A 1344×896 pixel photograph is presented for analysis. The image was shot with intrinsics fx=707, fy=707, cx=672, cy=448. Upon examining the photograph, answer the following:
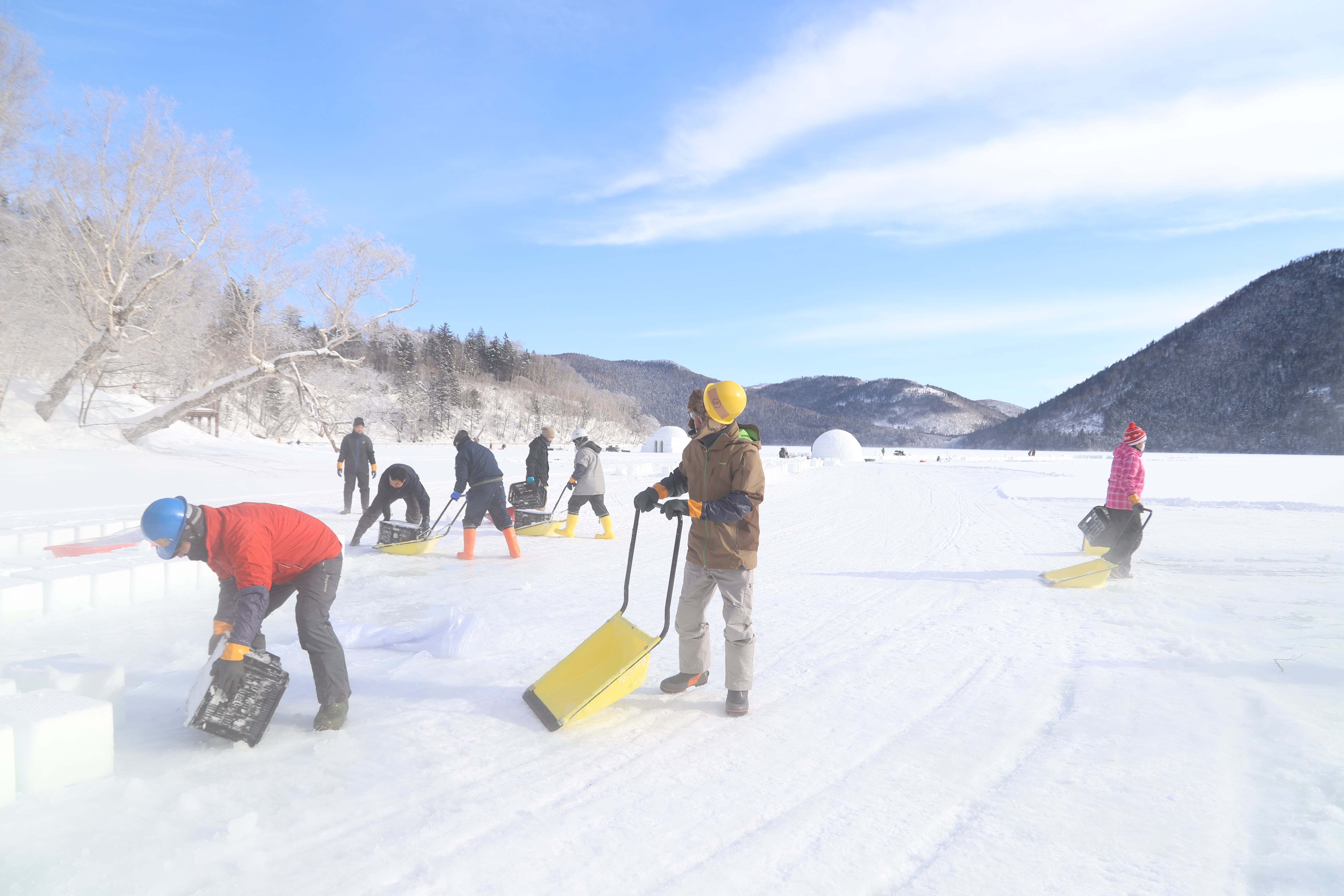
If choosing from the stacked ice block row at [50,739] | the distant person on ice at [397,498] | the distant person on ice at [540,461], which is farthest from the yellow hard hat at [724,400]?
the distant person on ice at [540,461]

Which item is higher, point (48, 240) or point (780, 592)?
point (48, 240)

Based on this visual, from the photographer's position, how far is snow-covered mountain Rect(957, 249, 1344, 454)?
97.6 m

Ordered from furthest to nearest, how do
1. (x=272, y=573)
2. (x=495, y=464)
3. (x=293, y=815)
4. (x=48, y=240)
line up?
(x=48, y=240) → (x=495, y=464) → (x=272, y=573) → (x=293, y=815)

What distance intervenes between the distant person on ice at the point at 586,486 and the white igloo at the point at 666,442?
50819 millimetres

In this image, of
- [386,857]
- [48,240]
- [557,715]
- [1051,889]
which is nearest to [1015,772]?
[1051,889]

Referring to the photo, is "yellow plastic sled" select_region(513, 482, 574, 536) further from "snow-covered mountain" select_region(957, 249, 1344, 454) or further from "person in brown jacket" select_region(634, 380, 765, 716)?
"snow-covered mountain" select_region(957, 249, 1344, 454)

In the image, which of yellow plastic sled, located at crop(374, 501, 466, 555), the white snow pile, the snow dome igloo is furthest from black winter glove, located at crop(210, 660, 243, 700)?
the snow dome igloo

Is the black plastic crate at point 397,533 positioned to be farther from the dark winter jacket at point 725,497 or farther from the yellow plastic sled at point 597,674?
the dark winter jacket at point 725,497

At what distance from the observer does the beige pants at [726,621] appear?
3.85 metres

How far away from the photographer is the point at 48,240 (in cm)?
1739

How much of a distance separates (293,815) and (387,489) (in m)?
6.44

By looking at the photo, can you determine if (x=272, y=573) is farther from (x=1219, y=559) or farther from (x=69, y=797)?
(x=1219, y=559)

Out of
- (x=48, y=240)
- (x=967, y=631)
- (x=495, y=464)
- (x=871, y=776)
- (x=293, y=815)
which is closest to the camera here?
(x=293, y=815)

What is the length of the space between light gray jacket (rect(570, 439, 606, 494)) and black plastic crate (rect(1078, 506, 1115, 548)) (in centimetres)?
615
